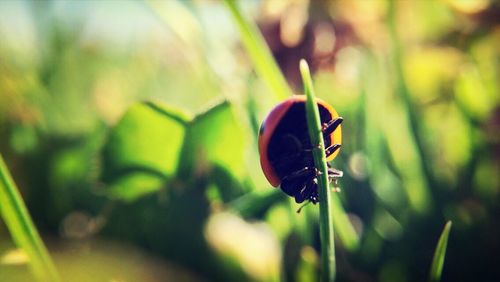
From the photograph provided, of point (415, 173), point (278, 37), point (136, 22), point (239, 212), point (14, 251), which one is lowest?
point (14, 251)

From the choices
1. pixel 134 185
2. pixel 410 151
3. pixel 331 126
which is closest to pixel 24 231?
pixel 134 185

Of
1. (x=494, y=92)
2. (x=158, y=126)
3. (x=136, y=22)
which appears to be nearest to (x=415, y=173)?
(x=494, y=92)

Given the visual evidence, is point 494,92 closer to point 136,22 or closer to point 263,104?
point 263,104

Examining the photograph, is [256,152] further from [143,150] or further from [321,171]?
[321,171]

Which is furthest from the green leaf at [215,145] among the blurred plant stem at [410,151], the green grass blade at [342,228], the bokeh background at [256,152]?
the blurred plant stem at [410,151]

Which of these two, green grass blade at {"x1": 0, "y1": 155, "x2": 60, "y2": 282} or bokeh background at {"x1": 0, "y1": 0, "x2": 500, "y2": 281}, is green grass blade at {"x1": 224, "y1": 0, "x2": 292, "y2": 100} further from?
green grass blade at {"x1": 0, "y1": 155, "x2": 60, "y2": 282}

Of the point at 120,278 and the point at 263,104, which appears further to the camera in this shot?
the point at 263,104

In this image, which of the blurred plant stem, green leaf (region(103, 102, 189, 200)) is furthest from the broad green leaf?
the blurred plant stem

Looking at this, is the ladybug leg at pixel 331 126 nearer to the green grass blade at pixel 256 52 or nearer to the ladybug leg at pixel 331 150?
the ladybug leg at pixel 331 150
